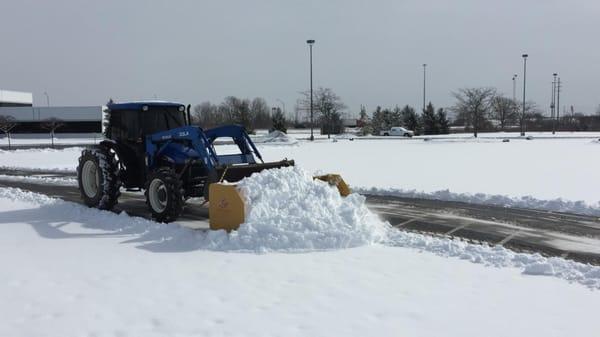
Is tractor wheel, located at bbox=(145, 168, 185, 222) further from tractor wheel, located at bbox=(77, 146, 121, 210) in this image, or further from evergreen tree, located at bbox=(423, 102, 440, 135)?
evergreen tree, located at bbox=(423, 102, 440, 135)

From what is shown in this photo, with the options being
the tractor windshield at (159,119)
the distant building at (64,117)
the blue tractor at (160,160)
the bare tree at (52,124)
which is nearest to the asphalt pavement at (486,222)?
the blue tractor at (160,160)

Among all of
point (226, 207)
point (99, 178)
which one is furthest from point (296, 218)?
point (99, 178)

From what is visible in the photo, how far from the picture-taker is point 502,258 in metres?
7.16

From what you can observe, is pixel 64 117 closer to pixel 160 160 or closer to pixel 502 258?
pixel 160 160

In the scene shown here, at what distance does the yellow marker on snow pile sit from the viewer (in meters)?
8.39

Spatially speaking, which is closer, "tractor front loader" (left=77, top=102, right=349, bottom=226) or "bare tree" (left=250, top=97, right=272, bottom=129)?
"tractor front loader" (left=77, top=102, right=349, bottom=226)

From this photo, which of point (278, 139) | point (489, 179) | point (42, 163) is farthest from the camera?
point (278, 139)

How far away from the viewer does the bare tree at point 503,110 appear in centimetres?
8875

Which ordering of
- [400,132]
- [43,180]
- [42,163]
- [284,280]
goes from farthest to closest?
1. [400,132]
2. [42,163]
3. [43,180]
4. [284,280]

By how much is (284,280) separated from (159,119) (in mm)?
6379

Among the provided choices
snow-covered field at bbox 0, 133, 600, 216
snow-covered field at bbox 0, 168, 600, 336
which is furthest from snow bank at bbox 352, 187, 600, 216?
snow-covered field at bbox 0, 168, 600, 336

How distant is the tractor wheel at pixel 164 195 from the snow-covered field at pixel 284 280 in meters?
0.50

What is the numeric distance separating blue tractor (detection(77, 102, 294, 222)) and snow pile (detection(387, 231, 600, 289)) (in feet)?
10.2

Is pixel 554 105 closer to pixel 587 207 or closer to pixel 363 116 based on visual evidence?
pixel 363 116
